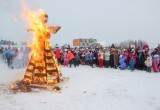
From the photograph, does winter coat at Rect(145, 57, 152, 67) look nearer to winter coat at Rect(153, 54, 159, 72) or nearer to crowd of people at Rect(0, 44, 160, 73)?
crowd of people at Rect(0, 44, 160, 73)

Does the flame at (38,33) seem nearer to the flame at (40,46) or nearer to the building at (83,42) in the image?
Result: the flame at (40,46)

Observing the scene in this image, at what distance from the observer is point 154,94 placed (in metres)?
11.5

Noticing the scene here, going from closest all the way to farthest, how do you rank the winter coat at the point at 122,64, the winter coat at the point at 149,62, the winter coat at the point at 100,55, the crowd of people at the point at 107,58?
the winter coat at the point at 149,62
the crowd of people at the point at 107,58
the winter coat at the point at 122,64
the winter coat at the point at 100,55

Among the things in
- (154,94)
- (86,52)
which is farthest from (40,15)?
(86,52)

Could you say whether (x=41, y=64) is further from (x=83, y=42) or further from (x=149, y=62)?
(x=83, y=42)

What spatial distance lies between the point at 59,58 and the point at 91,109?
14.0 meters

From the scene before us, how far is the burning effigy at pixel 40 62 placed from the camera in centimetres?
1245

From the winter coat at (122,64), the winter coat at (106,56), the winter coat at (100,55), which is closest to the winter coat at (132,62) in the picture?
the winter coat at (122,64)

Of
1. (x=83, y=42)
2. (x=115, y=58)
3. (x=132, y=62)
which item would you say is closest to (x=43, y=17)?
(x=132, y=62)

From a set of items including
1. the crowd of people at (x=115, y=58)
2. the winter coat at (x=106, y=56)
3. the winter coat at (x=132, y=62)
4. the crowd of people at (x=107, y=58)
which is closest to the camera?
the crowd of people at (x=115, y=58)

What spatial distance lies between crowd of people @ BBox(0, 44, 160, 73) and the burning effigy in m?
7.49

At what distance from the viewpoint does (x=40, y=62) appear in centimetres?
1280

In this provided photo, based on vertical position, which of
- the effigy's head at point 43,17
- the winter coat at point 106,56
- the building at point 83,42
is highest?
the effigy's head at point 43,17

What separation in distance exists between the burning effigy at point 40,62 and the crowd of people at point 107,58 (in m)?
7.49
